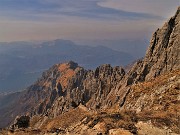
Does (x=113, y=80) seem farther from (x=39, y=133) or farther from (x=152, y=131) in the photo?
(x=152, y=131)

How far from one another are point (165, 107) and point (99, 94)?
89695mm

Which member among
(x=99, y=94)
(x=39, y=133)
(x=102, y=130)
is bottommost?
(x=99, y=94)

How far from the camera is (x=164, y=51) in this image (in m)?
78.0

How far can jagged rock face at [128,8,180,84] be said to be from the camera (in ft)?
236

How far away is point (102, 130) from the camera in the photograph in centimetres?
3117

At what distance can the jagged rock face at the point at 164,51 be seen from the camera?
236 feet

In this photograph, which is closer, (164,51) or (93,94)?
(164,51)

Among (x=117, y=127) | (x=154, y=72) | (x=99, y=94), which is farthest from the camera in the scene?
(x=99, y=94)

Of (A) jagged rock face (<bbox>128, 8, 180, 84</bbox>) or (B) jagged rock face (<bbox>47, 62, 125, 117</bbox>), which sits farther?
(B) jagged rock face (<bbox>47, 62, 125, 117</bbox>)

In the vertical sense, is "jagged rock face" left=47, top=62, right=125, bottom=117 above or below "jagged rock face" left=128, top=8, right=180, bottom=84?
below

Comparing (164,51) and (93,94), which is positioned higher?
(164,51)

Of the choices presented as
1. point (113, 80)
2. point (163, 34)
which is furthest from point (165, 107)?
point (113, 80)

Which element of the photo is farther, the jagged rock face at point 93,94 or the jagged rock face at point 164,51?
the jagged rock face at point 93,94

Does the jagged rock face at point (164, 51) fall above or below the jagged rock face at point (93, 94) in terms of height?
above
